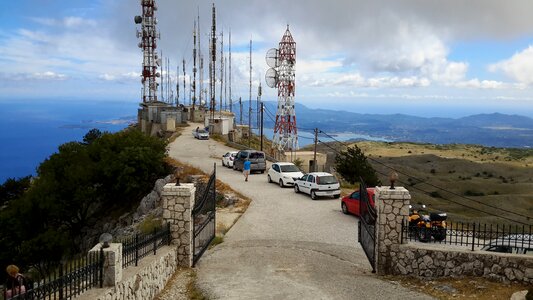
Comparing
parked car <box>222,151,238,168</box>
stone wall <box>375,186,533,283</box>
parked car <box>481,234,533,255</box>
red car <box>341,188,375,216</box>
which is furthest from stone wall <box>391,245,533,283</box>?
parked car <box>222,151,238,168</box>

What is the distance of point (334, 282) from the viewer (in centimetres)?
1316

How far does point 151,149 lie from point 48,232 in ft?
30.1

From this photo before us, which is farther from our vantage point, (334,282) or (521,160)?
(521,160)

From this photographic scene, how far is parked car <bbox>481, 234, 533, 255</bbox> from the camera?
12.8 m

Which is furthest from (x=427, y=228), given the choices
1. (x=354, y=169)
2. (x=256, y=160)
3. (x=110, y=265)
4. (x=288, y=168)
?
(x=354, y=169)

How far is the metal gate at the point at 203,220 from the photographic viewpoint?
48.8 ft

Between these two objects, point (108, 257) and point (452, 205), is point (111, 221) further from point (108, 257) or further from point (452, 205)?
point (452, 205)

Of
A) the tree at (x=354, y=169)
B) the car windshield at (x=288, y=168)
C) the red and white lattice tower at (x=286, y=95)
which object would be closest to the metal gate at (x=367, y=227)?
the car windshield at (x=288, y=168)

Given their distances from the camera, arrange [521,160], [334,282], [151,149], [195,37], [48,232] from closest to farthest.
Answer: [334,282], [48,232], [151,149], [195,37], [521,160]

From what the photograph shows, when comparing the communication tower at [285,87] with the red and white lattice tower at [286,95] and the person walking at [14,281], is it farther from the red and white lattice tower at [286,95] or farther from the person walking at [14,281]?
the person walking at [14,281]

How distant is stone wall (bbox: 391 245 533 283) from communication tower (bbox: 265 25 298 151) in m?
45.8

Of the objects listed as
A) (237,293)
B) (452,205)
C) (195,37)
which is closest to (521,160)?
(452,205)

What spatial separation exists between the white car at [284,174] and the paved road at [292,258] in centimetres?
334

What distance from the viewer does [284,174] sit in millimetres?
31172
